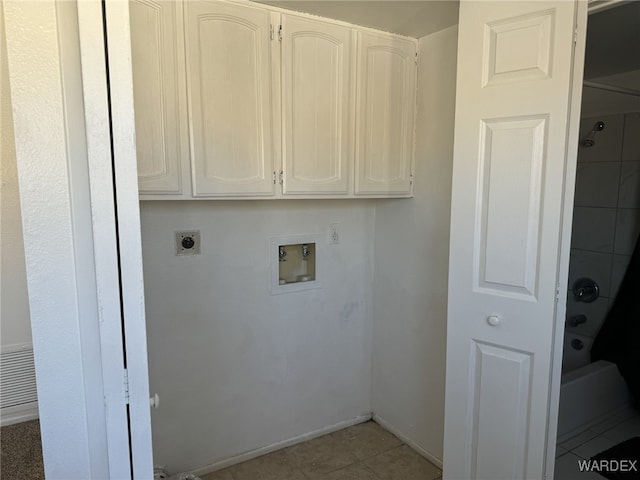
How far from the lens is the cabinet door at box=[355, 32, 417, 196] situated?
2.08m

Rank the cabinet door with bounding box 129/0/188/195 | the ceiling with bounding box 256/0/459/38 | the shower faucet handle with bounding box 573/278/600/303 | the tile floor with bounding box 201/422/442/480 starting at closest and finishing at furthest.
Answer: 1. the cabinet door with bounding box 129/0/188/195
2. the ceiling with bounding box 256/0/459/38
3. the tile floor with bounding box 201/422/442/480
4. the shower faucet handle with bounding box 573/278/600/303

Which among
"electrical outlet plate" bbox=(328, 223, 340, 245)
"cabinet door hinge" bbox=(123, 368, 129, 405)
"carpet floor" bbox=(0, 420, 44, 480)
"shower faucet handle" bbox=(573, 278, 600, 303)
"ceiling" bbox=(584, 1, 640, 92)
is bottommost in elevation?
"shower faucet handle" bbox=(573, 278, 600, 303)

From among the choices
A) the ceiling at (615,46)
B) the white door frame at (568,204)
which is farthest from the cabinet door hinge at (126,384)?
the ceiling at (615,46)

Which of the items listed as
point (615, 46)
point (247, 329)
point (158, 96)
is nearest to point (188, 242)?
point (247, 329)

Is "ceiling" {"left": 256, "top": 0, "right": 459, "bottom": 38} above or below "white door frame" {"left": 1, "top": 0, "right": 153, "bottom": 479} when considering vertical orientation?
above

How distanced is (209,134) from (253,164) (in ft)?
0.74

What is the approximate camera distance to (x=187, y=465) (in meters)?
2.12

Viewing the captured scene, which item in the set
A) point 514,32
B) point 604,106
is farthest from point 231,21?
point 604,106

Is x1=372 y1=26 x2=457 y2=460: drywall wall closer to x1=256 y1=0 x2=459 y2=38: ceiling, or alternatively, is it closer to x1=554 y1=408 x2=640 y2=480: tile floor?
x1=256 y1=0 x2=459 y2=38: ceiling

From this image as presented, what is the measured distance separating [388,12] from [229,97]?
821 mm

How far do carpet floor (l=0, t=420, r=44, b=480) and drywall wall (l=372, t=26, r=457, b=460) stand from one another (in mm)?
1794

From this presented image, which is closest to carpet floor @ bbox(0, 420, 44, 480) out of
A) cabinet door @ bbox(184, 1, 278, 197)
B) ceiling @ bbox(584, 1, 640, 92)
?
cabinet door @ bbox(184, 1, 278, 197)

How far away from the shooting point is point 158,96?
1592 mm

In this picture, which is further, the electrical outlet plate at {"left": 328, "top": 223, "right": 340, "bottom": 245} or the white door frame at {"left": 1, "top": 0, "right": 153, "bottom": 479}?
the electrical outlet plate at {"left": 328, "top": 223, "right": 340, "bottom": 245}
